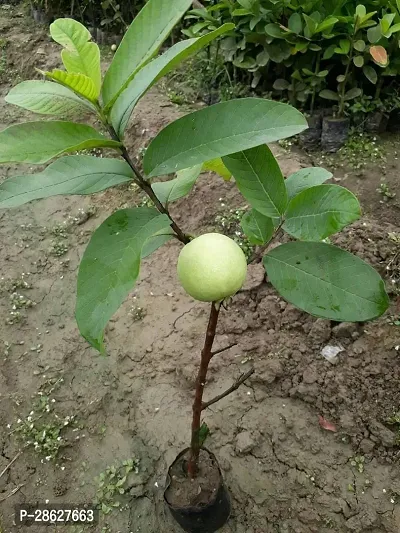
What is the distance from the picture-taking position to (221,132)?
0.95 meters

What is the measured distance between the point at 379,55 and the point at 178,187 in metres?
2.20

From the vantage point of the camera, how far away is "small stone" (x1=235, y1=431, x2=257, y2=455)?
2.04m

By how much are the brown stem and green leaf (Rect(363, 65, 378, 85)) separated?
2411mm

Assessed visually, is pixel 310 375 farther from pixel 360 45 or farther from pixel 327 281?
pixel 360 45

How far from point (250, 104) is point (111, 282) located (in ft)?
1.40

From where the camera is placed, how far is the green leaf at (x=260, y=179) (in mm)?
1069

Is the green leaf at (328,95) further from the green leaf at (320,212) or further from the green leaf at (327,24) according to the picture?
the green leaf at (320,212)

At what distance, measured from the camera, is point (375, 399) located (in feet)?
6.73

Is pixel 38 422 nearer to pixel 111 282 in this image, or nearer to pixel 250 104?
pixel 111 282

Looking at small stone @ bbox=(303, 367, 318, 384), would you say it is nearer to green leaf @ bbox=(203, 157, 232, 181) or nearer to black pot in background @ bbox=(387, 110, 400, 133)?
green leaf @ bbox=(203, 157, 232, 181)

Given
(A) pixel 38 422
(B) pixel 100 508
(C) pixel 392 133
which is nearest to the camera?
(B) pixel 100 508

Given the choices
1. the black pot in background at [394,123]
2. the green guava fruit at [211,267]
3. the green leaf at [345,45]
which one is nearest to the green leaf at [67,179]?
the green guava fruit at [211,267]

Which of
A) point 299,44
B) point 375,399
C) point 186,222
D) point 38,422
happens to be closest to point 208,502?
point 375,399

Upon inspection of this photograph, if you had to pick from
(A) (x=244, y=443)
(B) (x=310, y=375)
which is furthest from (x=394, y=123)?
(A) (x=244, y=443)
